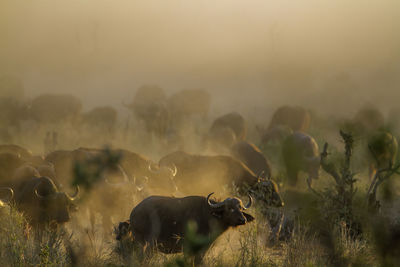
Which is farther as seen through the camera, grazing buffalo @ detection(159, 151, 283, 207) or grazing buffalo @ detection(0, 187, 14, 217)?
grazing buffalo @ detection(159, 151, 283, 207)

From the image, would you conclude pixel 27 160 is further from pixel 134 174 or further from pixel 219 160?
pixel 219 160

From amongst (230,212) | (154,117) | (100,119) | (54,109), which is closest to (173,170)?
(230,212)

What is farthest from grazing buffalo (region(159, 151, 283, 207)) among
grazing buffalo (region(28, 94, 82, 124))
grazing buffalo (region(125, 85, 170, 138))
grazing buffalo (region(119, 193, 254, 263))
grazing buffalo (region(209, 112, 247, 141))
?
grazing buffalo (region(28, 94, 82, 124))

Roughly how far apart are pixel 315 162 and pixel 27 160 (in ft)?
28.4

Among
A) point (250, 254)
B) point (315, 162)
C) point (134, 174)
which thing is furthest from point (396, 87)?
point (250, 254)

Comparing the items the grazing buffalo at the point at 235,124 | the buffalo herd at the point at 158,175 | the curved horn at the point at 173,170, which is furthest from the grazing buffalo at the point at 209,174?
the grazing buffalo at the point at 235,124

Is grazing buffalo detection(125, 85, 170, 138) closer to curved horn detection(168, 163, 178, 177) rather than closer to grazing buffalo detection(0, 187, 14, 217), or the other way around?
curved horn detection(168, 163, 178, 177)

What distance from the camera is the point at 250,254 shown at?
6598 millimetres

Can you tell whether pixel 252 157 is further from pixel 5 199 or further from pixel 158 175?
pixel 5 199

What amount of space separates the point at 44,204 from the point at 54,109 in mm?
22177

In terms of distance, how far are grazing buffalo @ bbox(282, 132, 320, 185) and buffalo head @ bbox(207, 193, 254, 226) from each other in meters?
7.69

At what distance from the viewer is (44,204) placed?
8.23 m

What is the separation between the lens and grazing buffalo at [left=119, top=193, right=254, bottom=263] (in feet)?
20.8

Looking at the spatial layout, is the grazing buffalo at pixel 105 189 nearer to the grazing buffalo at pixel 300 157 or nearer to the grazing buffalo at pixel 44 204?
the grazing buffalo at pixel 44 204
